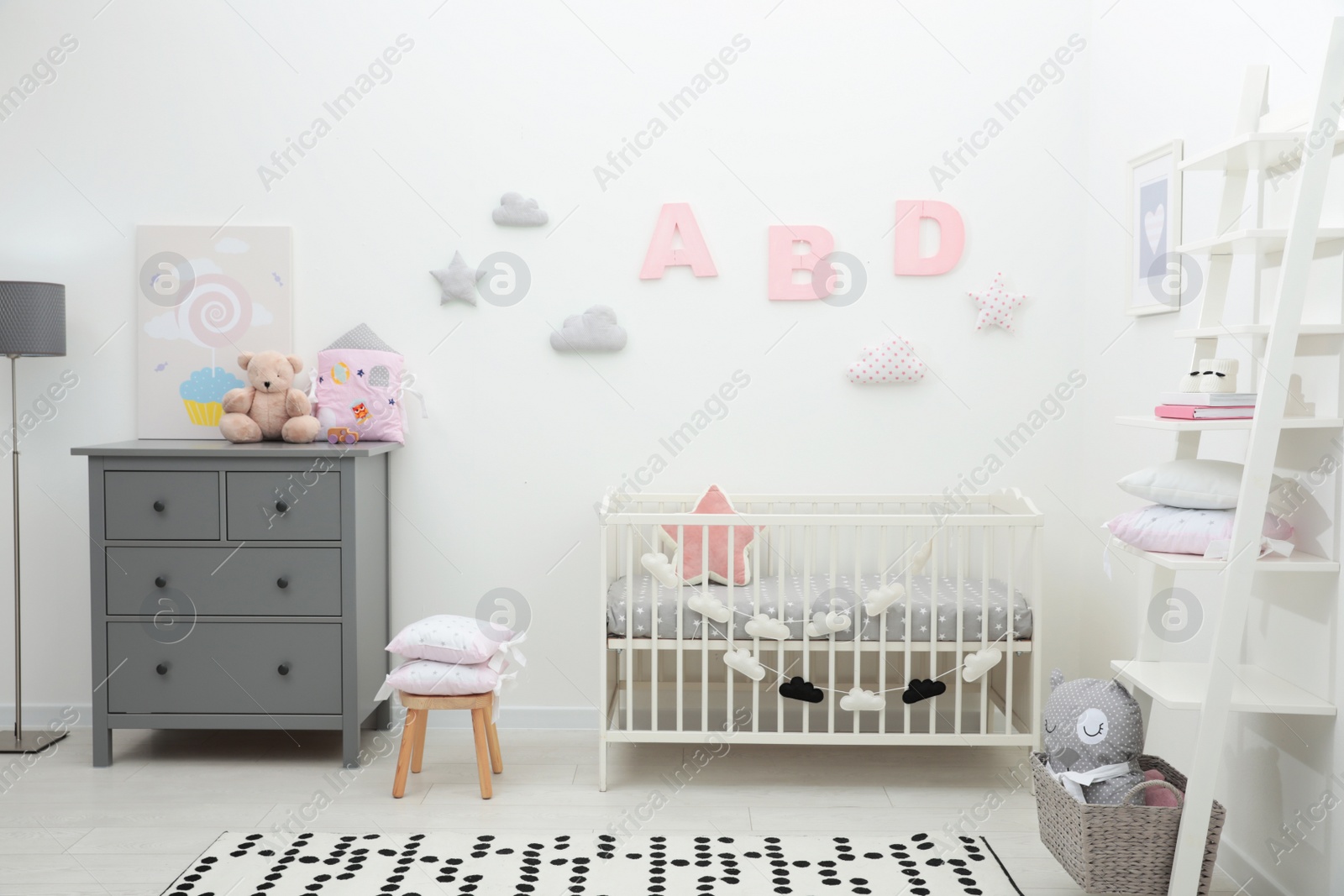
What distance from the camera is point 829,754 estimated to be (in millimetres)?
2848

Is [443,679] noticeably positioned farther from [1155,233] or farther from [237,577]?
[1155,233]

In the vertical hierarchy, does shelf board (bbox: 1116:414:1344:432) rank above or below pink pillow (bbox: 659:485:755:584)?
above

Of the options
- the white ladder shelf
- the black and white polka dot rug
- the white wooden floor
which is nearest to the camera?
the white ladder shelf

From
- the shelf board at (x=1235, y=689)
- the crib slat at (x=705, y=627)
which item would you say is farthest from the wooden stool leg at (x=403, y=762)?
the shelf board at (x=1235, y=689)

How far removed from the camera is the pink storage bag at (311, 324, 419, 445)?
2.95 meters

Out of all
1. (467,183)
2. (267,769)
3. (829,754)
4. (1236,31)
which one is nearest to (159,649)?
(267,769)

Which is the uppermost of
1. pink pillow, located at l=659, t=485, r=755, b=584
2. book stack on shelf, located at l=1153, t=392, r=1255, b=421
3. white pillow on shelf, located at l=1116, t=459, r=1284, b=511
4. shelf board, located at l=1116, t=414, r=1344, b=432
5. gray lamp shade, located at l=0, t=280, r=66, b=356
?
gray lamp shade, located at l=0, t=280, r=66, b=356

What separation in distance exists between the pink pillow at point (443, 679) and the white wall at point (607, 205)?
0.68 m

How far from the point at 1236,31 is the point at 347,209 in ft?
7.75

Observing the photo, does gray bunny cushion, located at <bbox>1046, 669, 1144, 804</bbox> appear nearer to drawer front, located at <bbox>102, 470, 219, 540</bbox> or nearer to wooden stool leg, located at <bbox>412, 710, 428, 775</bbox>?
wooden stool leg, located at <bbox>412, 710, 428, 775</bbox>

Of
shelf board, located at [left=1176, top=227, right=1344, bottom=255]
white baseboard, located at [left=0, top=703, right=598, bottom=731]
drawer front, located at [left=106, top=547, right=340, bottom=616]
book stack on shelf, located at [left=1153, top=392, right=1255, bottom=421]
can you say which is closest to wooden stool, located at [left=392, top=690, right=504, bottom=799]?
drawer front, located at [left=106, top=547, right=340, bottom=616]

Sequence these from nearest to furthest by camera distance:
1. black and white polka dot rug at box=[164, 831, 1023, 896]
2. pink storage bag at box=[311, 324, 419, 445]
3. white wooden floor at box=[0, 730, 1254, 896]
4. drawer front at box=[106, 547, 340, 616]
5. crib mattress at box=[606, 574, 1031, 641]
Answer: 1. black and white polka dot rug at box=[164, 831, 1023, 896]
2. white wooden floor at box=[0, 730, 1254, 896]
3. crib mattress at box=[606, 574, 1031, 641]
4. drawer front at box=[106, 547, 340, 616]
5. pink storage bag at box=[311, 324, 419, 445]

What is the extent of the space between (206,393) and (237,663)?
2.77 feet

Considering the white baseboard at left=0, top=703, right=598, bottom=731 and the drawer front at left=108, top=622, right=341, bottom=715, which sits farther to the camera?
the white baseboard at left=0, top=703, right=598, bottom=731
